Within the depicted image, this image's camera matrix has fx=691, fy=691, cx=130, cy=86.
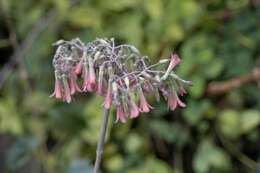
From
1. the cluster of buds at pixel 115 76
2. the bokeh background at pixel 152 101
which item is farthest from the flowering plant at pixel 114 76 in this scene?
the bokeh background at pixel 152 101

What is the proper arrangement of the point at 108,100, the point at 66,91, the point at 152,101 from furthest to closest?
the point at 152,101
the point at 66,91
the point at 108,100

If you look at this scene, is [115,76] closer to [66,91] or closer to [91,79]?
[91,79]

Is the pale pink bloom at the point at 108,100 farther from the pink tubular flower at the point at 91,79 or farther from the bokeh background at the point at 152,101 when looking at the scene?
the bokeh background at the point at 152,101

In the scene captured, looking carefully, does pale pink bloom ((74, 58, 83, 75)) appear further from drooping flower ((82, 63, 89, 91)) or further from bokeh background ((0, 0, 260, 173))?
bokeh background ((0, 0, 260, 173))

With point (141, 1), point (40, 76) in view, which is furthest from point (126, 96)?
point (40, 76)

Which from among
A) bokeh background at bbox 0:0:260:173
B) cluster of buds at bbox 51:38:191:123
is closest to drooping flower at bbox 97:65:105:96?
cluster of buds at bbox 51:38:191:123

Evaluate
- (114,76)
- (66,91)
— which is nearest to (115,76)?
(114,76)

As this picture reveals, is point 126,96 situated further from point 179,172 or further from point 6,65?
point 6,65
